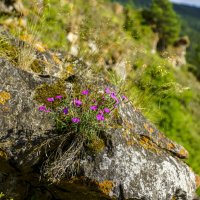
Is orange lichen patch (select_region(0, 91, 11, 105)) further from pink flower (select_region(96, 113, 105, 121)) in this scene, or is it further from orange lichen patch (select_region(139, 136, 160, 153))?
orange lichen patch (select_region(139, 136, 160, 153))

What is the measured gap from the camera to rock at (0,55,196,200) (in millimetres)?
4090

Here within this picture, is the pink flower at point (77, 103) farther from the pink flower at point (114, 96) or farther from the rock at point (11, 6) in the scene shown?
the rock at point (11, 6)

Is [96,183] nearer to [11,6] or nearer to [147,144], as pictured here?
[147,144]

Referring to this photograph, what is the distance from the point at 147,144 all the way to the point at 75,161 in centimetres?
98

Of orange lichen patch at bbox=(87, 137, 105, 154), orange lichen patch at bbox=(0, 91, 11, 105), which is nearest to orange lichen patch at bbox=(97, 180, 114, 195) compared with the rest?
orange lichen patch at bbox=(87, 137, 105, 154)

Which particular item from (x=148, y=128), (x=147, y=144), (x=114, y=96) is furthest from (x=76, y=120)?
(x=148, y=128)

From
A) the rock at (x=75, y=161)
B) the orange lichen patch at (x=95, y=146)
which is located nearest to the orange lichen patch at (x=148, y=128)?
the rock at (x=75, y=161)

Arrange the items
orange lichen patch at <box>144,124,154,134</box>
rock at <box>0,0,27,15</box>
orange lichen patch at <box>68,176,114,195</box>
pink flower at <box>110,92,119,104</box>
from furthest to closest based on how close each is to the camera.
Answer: rock at <box>0,0,27,15</box>
orange lichen patch at <box>144,124,154,134</box>
pink flower at <box>110,92,119,104</box>
orange lichen patch at <box>68,176,114,195</box>

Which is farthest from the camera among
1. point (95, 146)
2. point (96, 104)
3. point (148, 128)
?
point (148, 128)

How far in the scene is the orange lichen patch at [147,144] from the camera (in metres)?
4.55

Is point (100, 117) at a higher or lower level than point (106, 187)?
higher

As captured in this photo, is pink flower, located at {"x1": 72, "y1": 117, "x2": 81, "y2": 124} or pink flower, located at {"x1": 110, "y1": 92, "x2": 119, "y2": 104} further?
pink flower, located at {"x1": 110, "y1": 92, "x2": 119, "y2": 104}

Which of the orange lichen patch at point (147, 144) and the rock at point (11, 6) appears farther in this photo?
the rock at point (11, 6)

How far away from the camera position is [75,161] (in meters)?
4.04
